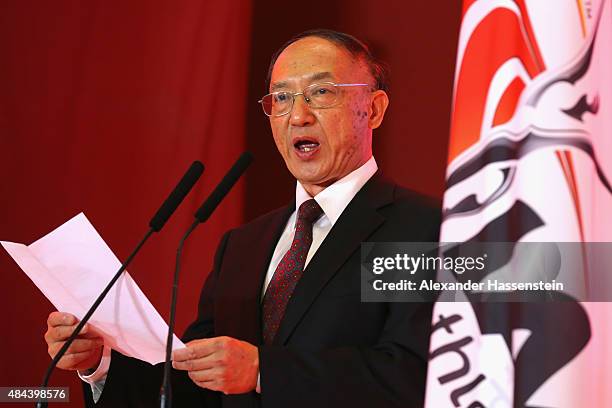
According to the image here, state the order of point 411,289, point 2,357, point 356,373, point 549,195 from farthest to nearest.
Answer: point 2,357 → point 411,289 → point 356,373 → point 549,195

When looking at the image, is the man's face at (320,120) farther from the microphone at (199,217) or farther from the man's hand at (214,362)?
the man's hand at (214,362)

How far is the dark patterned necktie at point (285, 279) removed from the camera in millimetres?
1936

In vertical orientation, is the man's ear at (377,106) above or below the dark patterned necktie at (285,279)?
above

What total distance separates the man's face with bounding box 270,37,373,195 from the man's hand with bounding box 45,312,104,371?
673 millimetres

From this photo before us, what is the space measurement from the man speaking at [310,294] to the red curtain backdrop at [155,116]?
0.67 meters

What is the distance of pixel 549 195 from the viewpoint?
1087mm

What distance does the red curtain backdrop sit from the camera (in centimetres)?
281

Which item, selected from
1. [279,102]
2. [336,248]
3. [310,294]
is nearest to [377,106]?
[279,102]

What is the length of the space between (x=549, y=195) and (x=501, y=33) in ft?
0.80

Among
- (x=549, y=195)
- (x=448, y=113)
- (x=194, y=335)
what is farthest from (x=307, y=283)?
(x=448, y=113)

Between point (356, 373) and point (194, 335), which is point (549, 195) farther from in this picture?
point (194, 335)

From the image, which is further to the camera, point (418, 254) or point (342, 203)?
point (342, 203)

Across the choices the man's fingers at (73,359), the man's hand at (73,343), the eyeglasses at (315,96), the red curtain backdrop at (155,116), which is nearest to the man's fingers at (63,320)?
the man's hand at (73,343)

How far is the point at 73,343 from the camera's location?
1.77m
